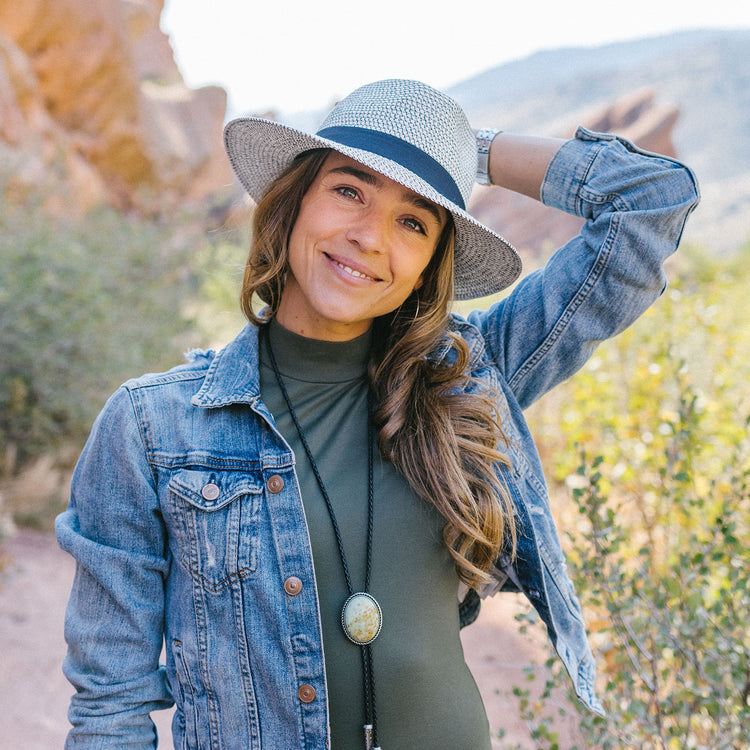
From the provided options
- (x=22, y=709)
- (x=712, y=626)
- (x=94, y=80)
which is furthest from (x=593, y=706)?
(x=94, y=80)

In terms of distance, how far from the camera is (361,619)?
1.39 metres

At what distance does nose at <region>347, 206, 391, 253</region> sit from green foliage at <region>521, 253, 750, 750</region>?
93 cm

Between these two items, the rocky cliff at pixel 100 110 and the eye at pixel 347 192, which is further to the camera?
the rocky cliff at pixel 100 110

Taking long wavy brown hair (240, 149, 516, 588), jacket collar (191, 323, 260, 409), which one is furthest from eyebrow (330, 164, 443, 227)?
jacket collar (191, 323, 260, 409)

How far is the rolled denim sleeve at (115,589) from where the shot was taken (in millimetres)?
1332

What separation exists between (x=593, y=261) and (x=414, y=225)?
1.39 ft

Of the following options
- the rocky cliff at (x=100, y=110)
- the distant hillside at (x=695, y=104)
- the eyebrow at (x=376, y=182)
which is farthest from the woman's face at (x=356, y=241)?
the distant hillside at (x=695, y=104)

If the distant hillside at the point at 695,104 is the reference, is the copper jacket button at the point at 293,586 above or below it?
below

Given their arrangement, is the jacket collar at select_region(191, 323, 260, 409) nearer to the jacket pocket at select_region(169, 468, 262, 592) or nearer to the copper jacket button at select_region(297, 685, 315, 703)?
the jacket pocket at select_region(169, 468, 262, 592)

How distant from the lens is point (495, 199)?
25.2 meters

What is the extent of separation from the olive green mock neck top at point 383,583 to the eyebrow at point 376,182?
36cm

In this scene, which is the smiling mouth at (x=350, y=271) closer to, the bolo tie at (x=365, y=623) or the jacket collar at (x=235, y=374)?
the jacket collar at (x=235, y=374)

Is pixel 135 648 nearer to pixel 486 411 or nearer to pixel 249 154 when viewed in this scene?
pixel 486 411

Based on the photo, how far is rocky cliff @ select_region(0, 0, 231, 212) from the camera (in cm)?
1205
